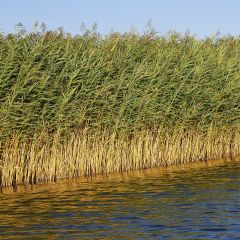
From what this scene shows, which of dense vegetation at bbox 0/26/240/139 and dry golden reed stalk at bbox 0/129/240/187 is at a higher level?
dense vegetation at bbox 0/26/240/139

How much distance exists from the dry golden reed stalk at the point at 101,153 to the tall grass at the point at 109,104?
30mm

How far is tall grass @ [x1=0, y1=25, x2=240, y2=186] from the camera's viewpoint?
1609 centimetres

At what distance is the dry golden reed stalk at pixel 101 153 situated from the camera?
1612 centimetres

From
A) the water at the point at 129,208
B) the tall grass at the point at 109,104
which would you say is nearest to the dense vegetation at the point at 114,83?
the tall grass at the point at 109,104

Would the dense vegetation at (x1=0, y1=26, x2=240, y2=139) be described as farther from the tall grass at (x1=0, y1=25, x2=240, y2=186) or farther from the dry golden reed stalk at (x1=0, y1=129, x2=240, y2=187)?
the dry golden reed stalk at (x1=0, y1=129, x2=240, y2=187)

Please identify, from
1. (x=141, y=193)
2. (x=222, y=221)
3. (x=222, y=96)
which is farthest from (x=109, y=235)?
(x=222, y=96)

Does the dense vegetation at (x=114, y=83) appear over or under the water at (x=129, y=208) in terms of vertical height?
over

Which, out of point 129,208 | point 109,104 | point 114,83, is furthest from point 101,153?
point 129,208

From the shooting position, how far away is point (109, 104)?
59.6ft

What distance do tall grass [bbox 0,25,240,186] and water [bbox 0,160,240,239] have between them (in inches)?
37.0

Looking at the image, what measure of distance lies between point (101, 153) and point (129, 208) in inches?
211

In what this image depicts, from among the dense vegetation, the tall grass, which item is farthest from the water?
the dense vegetation

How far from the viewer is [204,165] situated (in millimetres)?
19875

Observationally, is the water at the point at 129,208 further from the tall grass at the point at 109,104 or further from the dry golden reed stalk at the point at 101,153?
the tall grass at the point at 109,104
